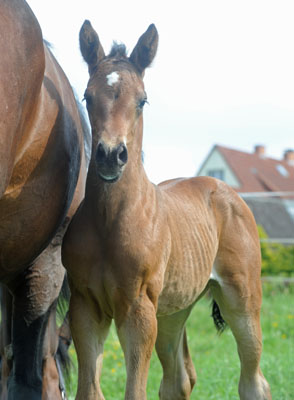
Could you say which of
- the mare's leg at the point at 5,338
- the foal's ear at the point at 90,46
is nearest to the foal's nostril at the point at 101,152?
the foal's ear at the point at 90,46

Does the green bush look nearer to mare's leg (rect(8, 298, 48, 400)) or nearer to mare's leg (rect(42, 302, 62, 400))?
mare's leg (rect(42, 302, 62, 400))

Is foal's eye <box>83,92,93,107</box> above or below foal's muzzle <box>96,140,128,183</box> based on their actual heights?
above

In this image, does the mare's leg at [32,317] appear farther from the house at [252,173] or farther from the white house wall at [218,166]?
the white house wall at [218,166]

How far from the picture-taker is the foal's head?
245 cm

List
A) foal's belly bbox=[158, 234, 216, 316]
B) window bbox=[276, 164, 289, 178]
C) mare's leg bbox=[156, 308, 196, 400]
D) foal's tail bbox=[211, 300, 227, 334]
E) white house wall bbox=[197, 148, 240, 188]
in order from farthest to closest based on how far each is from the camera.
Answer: window bbox=[276, 164, 289, 178] < white house wall bbox=[197, 148, 240, 188] < foal's tail bbox=[211, 300, 227, 334] < mare's leg bbox=[156, 308, 196, 400] < foal's belly bbox=[158, 234, 216, 316]

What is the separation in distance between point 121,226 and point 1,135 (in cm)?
67

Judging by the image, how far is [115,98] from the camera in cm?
259

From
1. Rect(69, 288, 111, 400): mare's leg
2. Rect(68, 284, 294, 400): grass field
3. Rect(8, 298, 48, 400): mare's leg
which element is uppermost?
Rect(69, 288, 111, 400): mare's leg

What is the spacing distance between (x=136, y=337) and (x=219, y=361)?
4629 mm

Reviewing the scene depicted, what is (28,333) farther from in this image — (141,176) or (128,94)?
(128,94)

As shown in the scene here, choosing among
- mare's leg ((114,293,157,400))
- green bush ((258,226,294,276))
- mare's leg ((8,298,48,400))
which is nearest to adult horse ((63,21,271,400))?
mare's leg ((114,293,157,400))

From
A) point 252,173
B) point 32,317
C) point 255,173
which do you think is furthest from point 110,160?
point 255,173

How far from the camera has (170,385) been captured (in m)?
3.74

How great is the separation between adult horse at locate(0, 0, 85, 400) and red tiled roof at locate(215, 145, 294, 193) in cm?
2996
